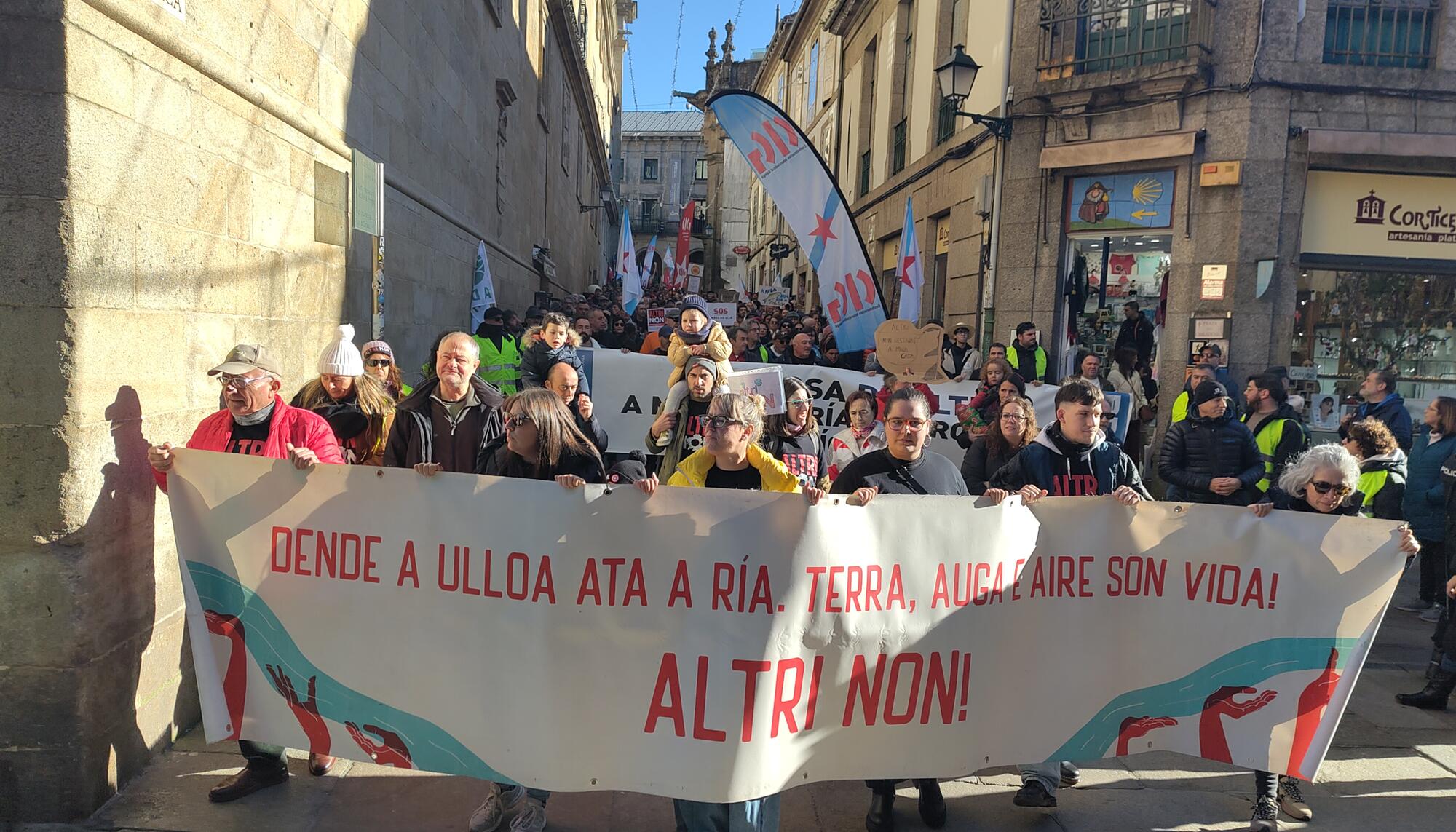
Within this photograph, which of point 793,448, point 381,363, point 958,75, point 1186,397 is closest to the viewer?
point 793,448

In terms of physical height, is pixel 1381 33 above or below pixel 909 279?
above

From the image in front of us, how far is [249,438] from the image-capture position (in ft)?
11.6

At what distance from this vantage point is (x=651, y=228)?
71625mm

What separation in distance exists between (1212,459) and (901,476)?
2.73 meters

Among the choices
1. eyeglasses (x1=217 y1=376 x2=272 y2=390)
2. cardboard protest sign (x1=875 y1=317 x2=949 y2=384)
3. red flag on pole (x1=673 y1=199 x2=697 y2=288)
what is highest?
red flag on pole (x1=673 y1=199 x2=697 y2=288)

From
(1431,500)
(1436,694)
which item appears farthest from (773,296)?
(1436,694)

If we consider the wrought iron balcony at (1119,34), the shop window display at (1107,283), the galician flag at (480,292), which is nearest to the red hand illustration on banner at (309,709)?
the galician flag at (480,292)

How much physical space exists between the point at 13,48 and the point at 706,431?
2621mm

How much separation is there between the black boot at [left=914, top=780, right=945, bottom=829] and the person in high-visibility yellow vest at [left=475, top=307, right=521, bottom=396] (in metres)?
5.46

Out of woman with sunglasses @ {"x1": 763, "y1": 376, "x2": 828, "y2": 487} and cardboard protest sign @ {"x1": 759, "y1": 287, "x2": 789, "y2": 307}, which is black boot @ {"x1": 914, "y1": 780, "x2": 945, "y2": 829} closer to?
woman with sunglasses @ {"x1": 763, "y1": 376, "x2": 828, "y2": 487}

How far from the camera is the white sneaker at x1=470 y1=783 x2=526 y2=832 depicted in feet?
11.0

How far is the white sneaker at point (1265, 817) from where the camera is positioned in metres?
3.55

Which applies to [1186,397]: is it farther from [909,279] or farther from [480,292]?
[480,292]


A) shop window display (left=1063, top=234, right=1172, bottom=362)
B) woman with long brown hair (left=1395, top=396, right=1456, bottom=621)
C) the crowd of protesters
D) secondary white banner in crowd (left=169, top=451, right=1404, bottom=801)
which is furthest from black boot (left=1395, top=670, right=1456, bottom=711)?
shop window display (left=1063, top=234, right=1172, bottom=362)
